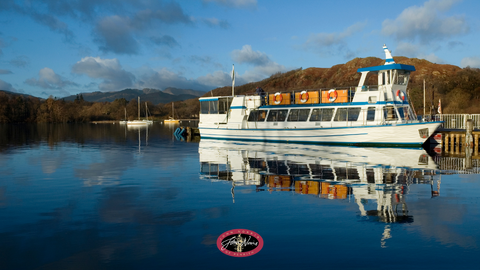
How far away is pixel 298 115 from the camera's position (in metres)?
39.8

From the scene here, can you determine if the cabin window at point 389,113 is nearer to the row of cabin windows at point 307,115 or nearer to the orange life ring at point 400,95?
the row of cabin windows at point 307,115

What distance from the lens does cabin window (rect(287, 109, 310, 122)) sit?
39219 mm

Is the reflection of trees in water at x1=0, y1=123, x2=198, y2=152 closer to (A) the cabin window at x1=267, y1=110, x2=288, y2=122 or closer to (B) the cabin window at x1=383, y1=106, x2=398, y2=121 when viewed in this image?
(A) the cabin window at x1=267, y1=110, x2=288, y2=122

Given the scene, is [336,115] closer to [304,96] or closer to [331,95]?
[331,95]

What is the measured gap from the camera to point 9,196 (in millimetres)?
14719

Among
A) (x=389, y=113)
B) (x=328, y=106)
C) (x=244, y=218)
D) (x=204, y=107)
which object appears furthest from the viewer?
(x=204, y=107)

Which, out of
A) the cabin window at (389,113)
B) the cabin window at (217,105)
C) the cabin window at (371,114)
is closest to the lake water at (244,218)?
the cabin window at (389,113)

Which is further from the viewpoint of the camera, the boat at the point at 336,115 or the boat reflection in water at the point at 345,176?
the boat at the point at 336,115

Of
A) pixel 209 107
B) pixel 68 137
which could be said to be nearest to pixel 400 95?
pixel 209 107

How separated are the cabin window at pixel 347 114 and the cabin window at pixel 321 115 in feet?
2.50

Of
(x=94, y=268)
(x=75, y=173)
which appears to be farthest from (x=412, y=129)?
(x=94, y=268)

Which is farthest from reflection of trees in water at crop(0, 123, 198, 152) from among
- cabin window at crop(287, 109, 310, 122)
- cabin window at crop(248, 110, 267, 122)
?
cabin window at crop(287, 109, 310, 122)

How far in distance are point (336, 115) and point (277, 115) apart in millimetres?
Answer: 7035

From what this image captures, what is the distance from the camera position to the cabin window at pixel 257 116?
140ft
